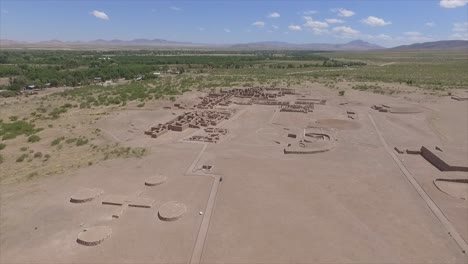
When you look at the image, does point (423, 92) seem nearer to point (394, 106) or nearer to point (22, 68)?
point (394, 106)

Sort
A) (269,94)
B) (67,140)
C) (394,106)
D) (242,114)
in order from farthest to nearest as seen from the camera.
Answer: (269,94) < (394,106) < (242,114) < (67,140)

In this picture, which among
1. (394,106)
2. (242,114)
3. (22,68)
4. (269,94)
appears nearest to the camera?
(242,114)

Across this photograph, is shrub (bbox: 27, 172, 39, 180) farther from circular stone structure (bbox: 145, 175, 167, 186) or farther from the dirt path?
the dirt path

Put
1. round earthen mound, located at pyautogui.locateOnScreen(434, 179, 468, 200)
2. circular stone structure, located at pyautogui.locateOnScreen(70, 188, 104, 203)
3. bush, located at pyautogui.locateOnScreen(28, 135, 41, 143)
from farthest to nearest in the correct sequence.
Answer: bush, located at pyautogui.locateOnScreen(28, 135, 41, 143), round earthen mound, located at pyautogui.locateOnScreen(434, 179, 468, 200), circular stone structure, located at pyautogui.locateOnScreen(70, 188, 104, 203)

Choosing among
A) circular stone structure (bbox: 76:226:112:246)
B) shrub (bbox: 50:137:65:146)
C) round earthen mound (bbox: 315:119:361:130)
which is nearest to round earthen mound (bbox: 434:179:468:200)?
round earthen mound (bbox: 315:119:361:130)

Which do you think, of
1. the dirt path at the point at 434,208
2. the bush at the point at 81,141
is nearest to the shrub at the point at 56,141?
the bush at the point at 81,141

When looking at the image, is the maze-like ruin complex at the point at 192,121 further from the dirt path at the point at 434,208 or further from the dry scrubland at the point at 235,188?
the dirt path at the point at 434,208

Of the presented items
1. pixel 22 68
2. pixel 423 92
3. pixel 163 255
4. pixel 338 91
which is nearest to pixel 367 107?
pixel 338 91
